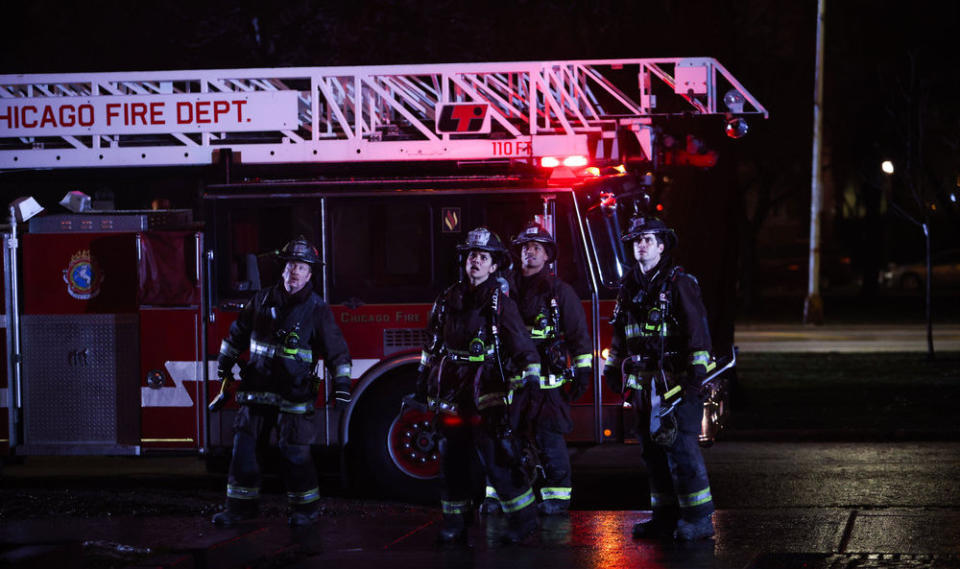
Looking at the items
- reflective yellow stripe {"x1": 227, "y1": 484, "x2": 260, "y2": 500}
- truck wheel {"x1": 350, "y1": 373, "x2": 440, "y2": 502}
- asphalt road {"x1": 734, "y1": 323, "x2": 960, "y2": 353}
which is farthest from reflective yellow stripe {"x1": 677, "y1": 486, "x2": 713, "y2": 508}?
asphalt road {"x1": 734, "y1": 323, "x2": 960, "y2": 353}

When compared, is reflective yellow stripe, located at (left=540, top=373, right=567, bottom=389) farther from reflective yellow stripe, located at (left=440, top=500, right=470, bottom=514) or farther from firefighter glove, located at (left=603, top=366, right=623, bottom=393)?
reflective yellow stripe, located at (left=440, top=500, right=470, bottom=514)

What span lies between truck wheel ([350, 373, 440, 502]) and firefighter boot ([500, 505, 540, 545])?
1665 mm

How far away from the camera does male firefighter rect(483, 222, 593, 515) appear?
7.95 metres

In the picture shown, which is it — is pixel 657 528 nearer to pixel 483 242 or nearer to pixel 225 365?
pixel 483 242

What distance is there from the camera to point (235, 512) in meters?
7.77

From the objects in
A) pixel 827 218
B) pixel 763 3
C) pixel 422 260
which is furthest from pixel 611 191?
pixel 827 218

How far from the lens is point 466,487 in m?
7.26

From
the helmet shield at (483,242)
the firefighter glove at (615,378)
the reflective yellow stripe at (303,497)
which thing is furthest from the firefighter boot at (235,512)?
the firefighter glove at (615,378)

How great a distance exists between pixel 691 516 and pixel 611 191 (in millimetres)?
2609

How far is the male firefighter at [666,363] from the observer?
701cm

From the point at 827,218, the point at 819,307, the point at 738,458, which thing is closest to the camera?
the point at 738,458

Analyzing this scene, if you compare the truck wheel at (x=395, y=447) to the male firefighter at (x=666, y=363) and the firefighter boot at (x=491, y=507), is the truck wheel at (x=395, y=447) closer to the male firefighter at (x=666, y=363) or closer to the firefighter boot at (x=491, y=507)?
the firefighter boot at (x=491, y=507)

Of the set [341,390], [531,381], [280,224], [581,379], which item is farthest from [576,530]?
[280,224]

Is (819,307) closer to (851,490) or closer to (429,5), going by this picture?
(429,5)
